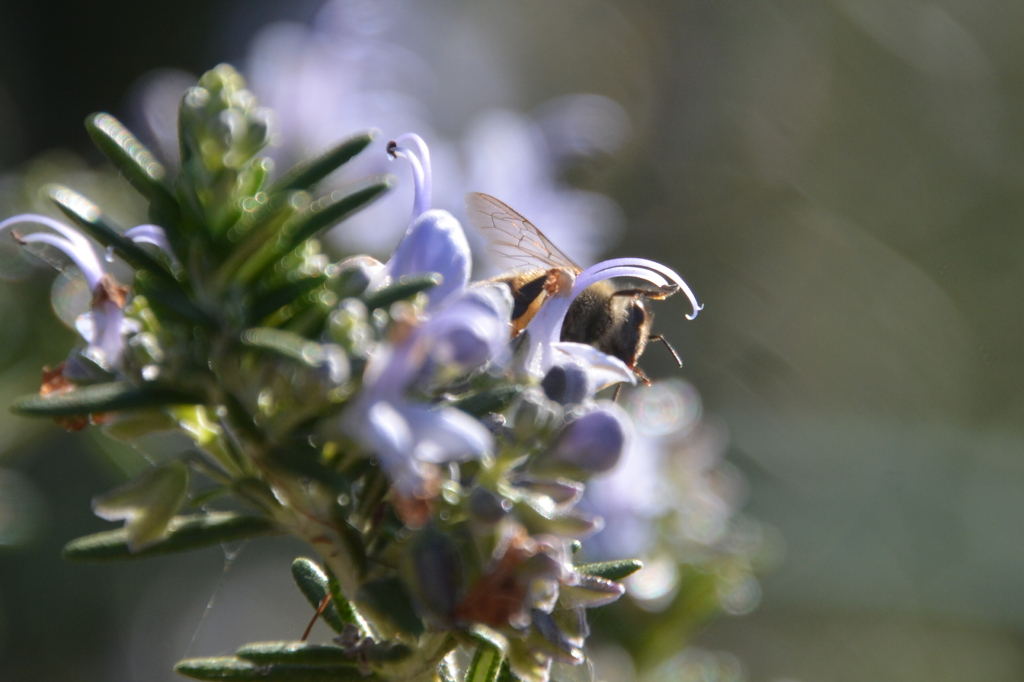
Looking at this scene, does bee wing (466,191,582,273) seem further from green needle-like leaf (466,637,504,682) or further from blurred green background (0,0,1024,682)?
blurred green background (0,0,1024,682)

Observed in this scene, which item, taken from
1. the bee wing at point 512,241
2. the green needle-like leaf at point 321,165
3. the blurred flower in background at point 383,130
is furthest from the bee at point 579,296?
the blurred flower in background at point 383,130

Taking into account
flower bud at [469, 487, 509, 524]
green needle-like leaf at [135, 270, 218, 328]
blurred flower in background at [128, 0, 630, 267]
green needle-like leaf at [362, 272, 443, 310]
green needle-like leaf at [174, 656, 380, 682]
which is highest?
blurred flower in background at [128, 0, 630, 267]

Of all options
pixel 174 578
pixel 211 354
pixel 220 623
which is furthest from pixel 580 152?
pixel 211 354

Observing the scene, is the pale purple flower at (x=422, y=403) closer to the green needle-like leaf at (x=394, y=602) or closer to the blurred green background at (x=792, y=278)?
the green needle-like leaf at (x=394, y=602)

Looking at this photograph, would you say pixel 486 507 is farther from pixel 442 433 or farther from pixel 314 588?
pixel 314 588

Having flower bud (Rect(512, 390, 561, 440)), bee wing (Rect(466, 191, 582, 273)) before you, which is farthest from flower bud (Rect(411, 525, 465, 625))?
bee wing (Rect(466, 191, 582, 273))

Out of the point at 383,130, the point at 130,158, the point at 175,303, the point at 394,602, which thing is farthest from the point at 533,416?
the point at 383,130

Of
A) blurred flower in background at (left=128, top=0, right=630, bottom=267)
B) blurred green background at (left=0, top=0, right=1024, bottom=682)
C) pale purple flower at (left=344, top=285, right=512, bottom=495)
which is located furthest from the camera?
blurred green background at (left=0, top=0, right=1024, bottom=682)
